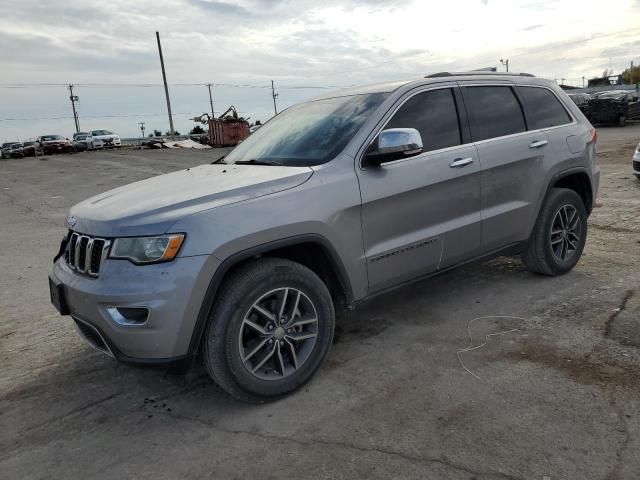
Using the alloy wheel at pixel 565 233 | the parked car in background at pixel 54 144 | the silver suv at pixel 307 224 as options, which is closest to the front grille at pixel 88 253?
the silver suv at pixel 307 224

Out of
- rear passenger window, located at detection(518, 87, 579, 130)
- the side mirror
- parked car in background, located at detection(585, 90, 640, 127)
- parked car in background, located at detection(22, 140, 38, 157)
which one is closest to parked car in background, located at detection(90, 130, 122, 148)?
parked car in background, located at detection(22, 140, 38, 157)

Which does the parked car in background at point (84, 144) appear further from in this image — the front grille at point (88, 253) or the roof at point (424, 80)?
the front grille at point (88, 253)

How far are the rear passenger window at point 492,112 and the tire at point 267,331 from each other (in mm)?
1949

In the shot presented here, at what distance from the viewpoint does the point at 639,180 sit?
10.4m

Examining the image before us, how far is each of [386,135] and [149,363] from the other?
1943mm

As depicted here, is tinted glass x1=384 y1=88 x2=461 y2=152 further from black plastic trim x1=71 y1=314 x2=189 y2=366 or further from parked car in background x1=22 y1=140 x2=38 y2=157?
parked car in background x1=22 y1=140 x2=38 y2=157

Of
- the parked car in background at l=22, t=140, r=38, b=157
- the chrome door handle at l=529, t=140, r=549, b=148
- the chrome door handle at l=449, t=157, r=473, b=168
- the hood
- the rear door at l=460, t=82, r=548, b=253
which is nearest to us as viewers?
the hood

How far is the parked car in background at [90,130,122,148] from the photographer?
39.6 meters

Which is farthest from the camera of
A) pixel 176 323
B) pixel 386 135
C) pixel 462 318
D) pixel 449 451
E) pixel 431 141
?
pixel 462 318

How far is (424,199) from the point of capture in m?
3.76

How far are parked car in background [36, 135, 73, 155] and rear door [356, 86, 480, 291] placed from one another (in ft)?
123

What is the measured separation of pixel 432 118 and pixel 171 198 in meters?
2.02

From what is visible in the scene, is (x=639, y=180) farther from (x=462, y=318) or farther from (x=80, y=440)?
(x=80, y=440)

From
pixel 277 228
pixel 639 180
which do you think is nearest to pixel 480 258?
pixel 277 228
